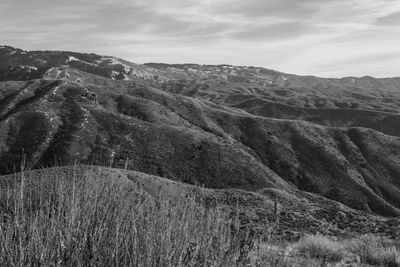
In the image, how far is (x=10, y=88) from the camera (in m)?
140

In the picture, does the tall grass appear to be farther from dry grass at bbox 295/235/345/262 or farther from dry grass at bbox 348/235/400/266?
dry grass at bbox 348/235/400/266

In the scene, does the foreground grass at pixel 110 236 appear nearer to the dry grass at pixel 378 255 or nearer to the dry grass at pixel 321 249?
the dry grass at pixel 321 249

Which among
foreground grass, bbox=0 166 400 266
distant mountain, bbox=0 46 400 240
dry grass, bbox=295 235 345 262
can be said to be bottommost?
distant mountain, bbox=0 46 400 240

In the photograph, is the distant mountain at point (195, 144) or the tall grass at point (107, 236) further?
the distant mountain at point (195, 144)

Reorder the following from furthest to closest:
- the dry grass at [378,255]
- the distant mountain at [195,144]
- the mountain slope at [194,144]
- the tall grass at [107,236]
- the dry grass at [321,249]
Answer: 1. the mountain slope at [194,144]
2. the distant mountain at [195,144]
3. the dry grass at [321,249]
4. the dry grass at [378,255]
5. the tall grass at [107,236]

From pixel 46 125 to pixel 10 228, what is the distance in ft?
320

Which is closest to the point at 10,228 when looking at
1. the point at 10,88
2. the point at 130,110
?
the point at 130,110

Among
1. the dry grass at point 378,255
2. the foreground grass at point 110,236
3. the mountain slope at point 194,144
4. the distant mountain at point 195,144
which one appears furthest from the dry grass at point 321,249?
the mountain slope at point 194,144

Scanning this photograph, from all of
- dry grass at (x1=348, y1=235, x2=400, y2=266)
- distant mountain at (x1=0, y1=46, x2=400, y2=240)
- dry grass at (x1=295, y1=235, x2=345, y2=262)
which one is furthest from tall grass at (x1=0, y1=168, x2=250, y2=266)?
distant mountain at (x1=0, y1=46, x2=400, y2=240)

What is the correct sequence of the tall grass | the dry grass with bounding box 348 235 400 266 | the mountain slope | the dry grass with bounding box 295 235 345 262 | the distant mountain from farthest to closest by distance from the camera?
the mountain slope
the distant mountain
the dry grass with bounding box 295 235 345 262
the dry grass with bounding box 348 235 400 266
the tall grass

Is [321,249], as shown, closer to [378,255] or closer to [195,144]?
[378,255]

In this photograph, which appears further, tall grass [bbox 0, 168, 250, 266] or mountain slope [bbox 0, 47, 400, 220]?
mountain slope [bbox 0, 47, 400, 220]

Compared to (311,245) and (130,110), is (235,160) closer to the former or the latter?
(130,110)

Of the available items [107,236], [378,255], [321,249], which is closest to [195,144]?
[321,249]
